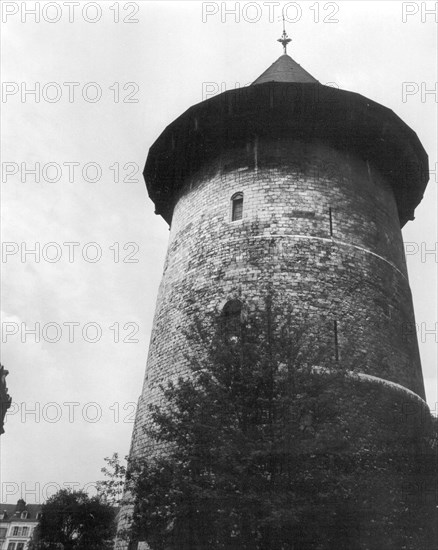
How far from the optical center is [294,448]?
287 inches

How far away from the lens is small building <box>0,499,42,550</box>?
211ft

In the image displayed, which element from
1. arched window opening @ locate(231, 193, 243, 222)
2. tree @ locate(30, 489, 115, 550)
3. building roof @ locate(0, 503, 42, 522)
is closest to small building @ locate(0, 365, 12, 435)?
arched window opening @ locate(231, 193, 243, 222)

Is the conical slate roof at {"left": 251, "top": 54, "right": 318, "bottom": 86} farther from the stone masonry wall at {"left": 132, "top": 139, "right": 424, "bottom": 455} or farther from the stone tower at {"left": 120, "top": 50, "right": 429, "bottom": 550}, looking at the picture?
the stone masonry wall at {"left": 132, "top": 139, "right": 424, "bottom": 455}

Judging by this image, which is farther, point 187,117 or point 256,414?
point 187,117

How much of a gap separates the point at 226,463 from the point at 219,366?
61.9 inches

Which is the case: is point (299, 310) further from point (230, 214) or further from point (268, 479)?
point (268, 479)

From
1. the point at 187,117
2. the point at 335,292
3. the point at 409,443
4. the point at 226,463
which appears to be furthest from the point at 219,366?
the point at 187,117

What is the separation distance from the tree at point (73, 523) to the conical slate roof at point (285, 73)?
23743 mm

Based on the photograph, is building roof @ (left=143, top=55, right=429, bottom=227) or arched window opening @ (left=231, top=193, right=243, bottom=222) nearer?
arched window opening @ (left=231, top=193, right=243, bottom=222)

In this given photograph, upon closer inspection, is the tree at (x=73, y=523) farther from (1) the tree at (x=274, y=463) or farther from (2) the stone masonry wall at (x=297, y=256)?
(1) the tree at (x=274, y=463)

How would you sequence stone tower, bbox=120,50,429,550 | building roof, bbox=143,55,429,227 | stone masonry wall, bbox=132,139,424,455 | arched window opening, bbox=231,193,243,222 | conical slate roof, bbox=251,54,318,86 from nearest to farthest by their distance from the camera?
stone masonry wall, bbox=132,139,424,455 → stone tower, bbox=120,50,429,550 → arched window opening, bbox=231,193,243,222 → building roof, bbox=143,55,429,227 → conical slate roof, bbox=251,54,318,86

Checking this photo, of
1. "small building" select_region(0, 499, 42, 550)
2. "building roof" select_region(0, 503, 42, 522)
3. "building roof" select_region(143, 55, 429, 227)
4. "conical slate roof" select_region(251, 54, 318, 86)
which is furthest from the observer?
"building roof" select_region(0, 503, 42, 522)

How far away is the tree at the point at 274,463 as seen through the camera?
7.15m

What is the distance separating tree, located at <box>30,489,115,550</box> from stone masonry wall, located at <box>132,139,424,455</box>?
70.9 feet
